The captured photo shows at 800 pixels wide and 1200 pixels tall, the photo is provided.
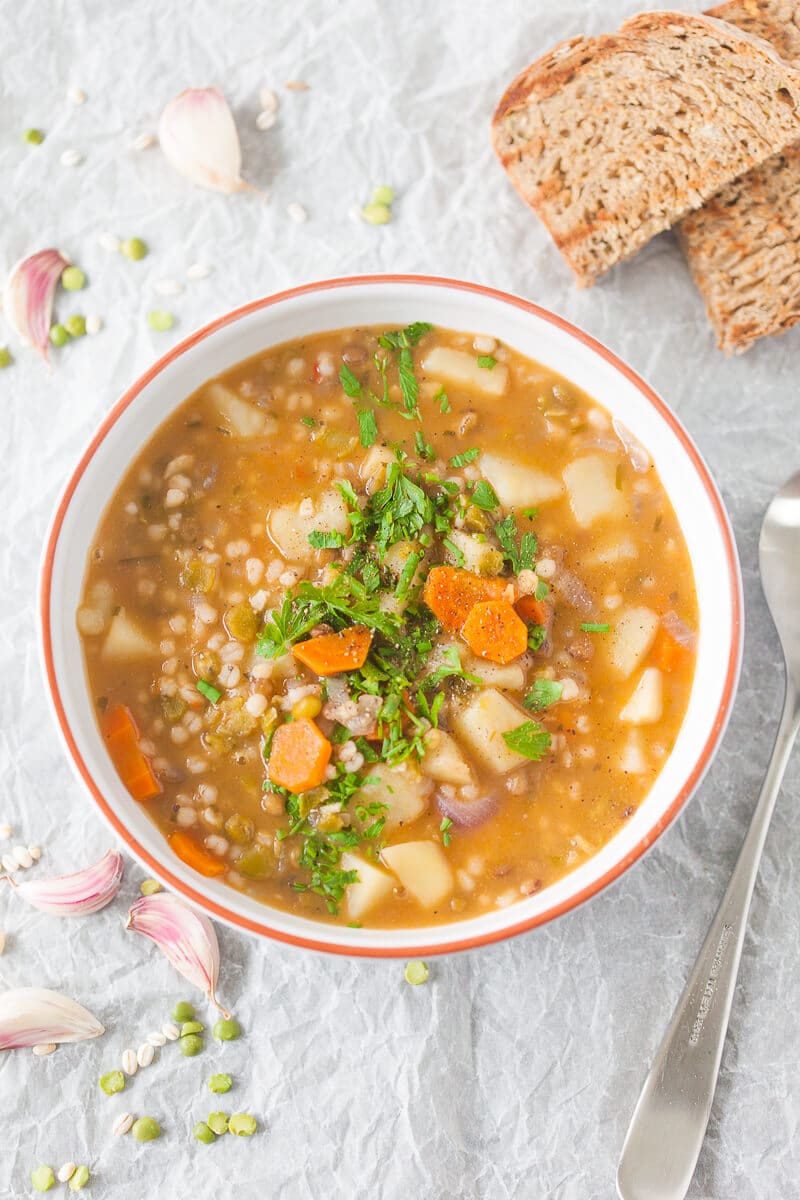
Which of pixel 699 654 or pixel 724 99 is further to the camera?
pixel 724 99

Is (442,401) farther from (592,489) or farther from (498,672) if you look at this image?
(498,672)

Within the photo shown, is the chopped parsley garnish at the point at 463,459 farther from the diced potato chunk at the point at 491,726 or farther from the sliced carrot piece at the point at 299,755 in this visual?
the sliced carrot piece at the point at 299,755

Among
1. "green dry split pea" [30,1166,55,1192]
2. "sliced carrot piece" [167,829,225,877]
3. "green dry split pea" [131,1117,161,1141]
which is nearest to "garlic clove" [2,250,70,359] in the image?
"sliced carrot piece" [167,829,225,877]

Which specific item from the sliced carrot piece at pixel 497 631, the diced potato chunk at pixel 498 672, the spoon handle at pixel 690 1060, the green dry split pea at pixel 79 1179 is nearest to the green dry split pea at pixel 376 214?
the sliced carrot piece at pixel 497 631

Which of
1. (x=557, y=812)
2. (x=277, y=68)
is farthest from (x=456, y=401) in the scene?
(x=277, y=68)

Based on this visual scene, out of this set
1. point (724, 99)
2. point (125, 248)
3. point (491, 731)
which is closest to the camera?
point (491, 731)

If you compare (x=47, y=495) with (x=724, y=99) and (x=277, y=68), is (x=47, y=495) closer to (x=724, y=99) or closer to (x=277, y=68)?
(x=277, y=68)
